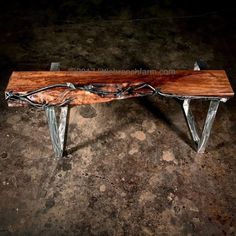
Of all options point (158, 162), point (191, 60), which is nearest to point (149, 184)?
point (158, 162)

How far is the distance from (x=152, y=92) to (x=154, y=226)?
46.6 inches

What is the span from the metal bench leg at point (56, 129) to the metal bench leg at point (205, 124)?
1424mm

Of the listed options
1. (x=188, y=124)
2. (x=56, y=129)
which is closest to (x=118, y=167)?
(x=56, y=129)

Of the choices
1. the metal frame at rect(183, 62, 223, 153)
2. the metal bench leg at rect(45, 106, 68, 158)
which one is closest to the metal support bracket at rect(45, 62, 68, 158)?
the metal bench leg at rect(45, 106, 68, 158)

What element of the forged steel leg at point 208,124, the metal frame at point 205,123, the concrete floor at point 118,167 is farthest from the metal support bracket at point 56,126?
the forged steel leg at point 208,124

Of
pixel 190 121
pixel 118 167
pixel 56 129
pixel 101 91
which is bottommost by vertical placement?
pixel 118 167

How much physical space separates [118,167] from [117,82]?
3.07ft

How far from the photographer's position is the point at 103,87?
8.46ft

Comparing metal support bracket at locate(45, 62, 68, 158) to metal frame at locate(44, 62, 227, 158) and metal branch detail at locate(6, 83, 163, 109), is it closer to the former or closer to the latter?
metal frame at locate(44, 62, 227, 158)

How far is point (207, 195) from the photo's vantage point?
287 centimetres

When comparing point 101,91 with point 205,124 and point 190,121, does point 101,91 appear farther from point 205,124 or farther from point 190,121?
point 190,121

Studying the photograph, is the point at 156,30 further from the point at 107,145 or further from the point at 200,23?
the point at 107,145

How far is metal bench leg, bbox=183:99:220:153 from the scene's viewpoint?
275 cm

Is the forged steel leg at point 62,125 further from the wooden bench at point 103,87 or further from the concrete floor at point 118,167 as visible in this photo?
the wooden bench at point 103,87
